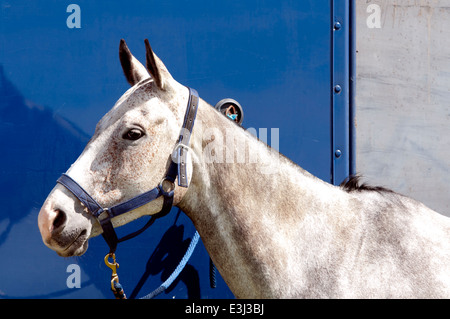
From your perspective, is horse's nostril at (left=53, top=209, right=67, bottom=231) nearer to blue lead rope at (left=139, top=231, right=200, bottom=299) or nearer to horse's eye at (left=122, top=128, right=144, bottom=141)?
horse's eye at (left=122, top=128, right=144, bottom=141)

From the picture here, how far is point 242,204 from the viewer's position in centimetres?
155

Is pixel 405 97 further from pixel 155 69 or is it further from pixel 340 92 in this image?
pixel 155 69

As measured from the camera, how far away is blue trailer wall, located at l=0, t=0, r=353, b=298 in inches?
82.1

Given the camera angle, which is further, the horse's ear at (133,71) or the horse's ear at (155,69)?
the horse's ear at (133,71)

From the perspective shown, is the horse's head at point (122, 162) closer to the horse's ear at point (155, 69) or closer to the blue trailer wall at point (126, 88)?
the horse's ear at point (155, 69)

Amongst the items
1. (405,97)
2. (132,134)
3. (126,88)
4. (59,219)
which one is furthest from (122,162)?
(405,97)

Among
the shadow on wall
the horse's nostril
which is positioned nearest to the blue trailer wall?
the shadow on wall

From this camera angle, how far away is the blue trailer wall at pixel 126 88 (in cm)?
209

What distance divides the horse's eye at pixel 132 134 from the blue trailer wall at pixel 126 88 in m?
0.72

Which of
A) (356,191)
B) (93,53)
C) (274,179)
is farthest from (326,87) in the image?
(93,53)

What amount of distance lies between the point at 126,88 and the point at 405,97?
Result: 1.53 metres

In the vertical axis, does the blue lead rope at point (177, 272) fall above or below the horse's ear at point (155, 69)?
below

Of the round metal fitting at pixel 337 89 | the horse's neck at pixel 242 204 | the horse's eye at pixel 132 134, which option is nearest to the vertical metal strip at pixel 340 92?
the round metal fitting at pixel 337 89
